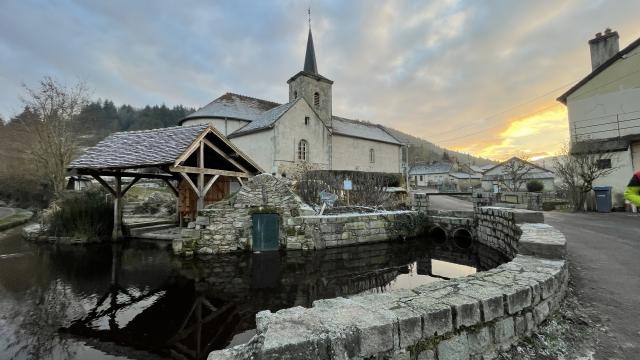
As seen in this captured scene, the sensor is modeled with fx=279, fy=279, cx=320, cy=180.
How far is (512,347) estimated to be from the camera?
266 cm

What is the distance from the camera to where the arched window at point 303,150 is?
22.4 metres

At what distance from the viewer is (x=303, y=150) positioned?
22719 mm

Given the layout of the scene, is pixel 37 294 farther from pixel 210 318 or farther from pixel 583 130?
pixel 583 130

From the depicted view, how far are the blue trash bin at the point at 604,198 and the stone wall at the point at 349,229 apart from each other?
28.1ft

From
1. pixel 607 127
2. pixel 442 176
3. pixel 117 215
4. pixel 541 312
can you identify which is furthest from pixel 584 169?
pixel 442 176

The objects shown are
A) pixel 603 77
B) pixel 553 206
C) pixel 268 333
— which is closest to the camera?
pixel 268 333

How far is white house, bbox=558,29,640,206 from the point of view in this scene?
13.4 m

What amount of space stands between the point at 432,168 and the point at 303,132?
42.0 m

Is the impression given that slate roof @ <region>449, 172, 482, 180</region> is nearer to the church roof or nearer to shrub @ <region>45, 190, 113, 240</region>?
the church roof

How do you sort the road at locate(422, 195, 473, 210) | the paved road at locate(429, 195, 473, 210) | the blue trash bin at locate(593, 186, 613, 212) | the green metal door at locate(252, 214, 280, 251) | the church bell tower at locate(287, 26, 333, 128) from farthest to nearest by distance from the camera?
the church bell tower at locate(287, 26, 333, 128) → the paved road at locate(429, 195, 473, 210) → the road at locate(422, 195, 473, 210) → the blue trash bin at locate(593, 186, 613, 212) → the green metal door at locate(252, 214, 280, 251)

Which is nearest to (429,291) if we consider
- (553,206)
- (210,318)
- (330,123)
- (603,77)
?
(210,318)

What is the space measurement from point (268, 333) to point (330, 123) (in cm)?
2587

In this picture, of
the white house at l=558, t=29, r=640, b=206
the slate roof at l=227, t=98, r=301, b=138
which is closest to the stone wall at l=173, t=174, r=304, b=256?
the slate roof at l=227, t=98, r=301, b=138

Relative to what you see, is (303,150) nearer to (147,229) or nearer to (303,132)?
(303,132)
